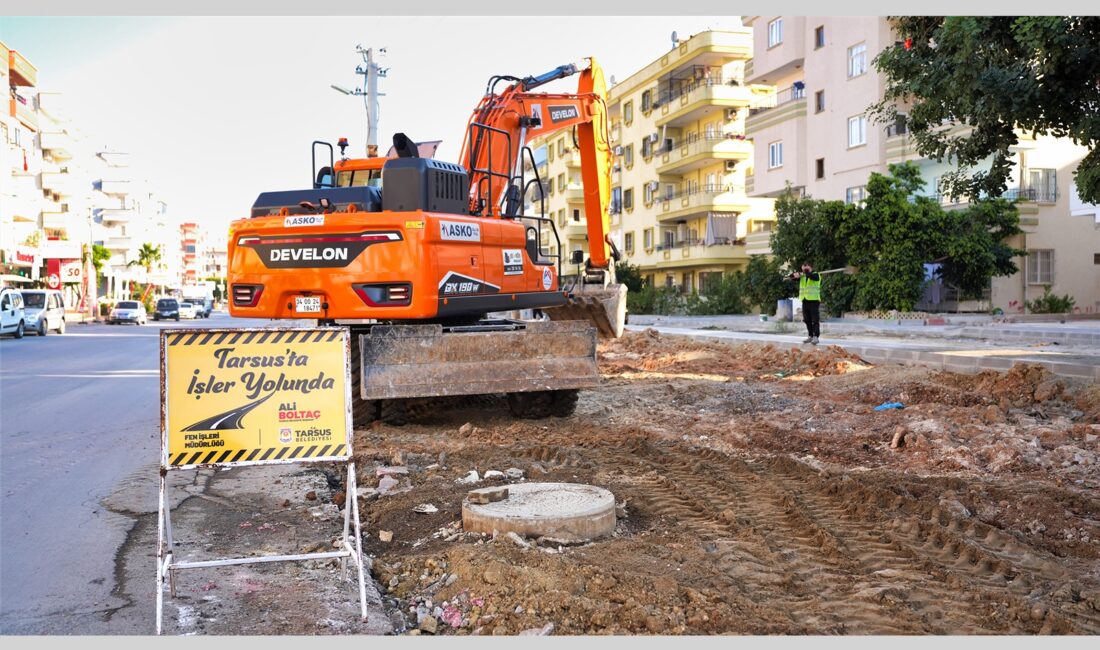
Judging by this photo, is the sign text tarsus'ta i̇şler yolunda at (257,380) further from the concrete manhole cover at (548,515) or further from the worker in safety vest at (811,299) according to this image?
the worker in safety vest at (811,299)

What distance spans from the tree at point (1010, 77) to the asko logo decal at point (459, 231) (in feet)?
18.4

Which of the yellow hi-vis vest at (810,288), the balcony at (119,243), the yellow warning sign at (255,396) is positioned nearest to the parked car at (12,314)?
the yellow hi-vis vest at (810,288)

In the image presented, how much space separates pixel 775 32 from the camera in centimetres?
4297

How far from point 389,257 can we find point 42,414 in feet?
19.5

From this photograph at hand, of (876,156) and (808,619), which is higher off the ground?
(876,156)

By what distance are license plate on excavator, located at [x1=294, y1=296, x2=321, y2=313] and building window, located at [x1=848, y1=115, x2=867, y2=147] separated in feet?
101

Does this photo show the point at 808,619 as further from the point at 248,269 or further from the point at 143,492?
the point at 248,269

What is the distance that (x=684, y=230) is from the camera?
5434 centimetres

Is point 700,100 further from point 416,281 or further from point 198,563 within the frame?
point 198,563

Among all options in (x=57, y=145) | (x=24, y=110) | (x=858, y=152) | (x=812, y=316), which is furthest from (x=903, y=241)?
(x=57, y=145)

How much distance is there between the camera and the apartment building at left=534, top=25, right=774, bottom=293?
4900 cm

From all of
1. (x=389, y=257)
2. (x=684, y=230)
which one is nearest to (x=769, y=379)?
(x=389, y=257)

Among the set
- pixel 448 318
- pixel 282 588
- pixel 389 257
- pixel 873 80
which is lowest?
pixel 282 588

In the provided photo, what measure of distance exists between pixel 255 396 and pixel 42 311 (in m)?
35.0
